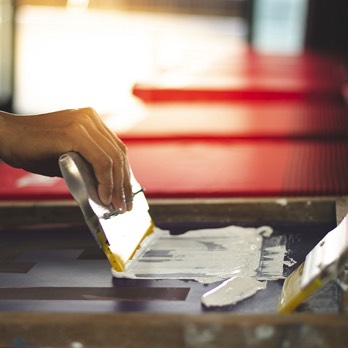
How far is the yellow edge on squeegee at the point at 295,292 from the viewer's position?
0.88 m

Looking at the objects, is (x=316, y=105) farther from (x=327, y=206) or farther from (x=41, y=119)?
(x=41, y=119)

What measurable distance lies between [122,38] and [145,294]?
806 cm

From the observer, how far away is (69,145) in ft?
3.83

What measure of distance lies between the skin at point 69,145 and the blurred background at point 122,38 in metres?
5.00

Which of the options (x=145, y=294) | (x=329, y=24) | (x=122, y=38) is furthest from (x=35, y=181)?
(x=122, y=38)

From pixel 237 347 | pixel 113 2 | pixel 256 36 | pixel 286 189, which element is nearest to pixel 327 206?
pixel 286 189

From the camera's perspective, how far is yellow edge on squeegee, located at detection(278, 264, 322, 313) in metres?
0.88

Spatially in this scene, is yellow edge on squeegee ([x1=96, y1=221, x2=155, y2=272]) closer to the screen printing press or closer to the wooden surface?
the screen printing press

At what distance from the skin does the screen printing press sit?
0.51ft

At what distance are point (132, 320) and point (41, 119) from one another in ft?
1.72

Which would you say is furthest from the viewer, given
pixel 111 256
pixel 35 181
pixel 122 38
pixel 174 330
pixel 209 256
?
pixel 122 38

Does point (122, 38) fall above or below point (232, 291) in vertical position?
below

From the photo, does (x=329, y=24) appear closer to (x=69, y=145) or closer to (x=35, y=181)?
(x=35, y=181)

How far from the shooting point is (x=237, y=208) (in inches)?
62.1
